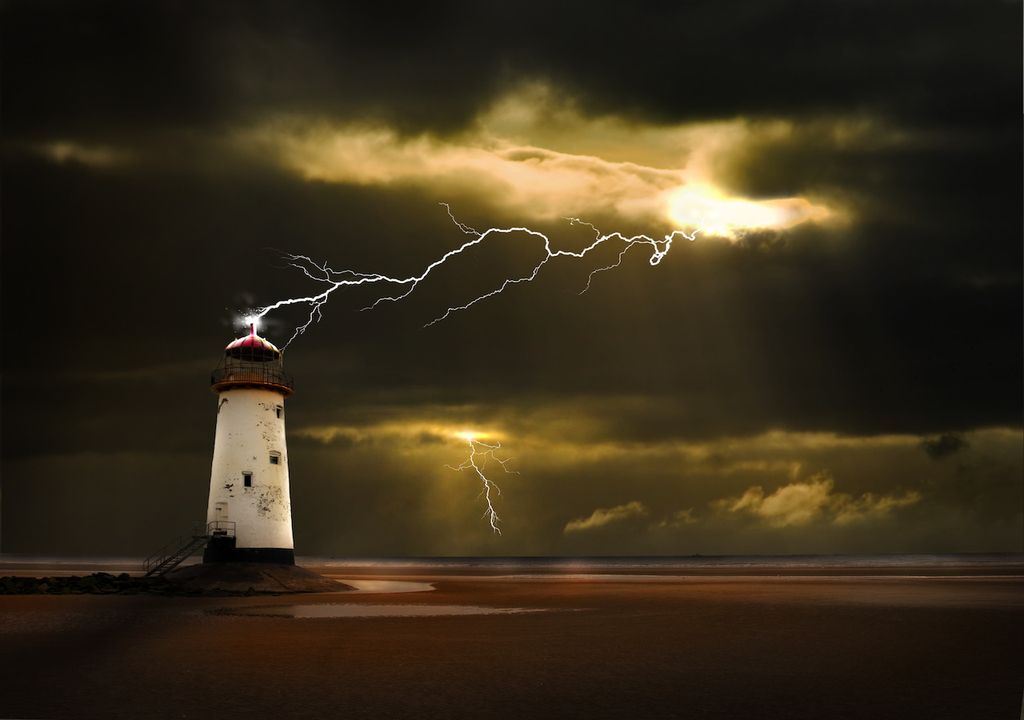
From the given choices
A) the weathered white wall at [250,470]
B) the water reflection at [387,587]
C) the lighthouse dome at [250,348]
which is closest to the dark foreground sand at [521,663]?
the weathered white wall at [250,470]

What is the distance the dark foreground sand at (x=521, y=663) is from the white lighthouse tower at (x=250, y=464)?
8.11 meters

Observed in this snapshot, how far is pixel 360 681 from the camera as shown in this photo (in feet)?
51.8

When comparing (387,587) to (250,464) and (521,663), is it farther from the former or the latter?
(521,663)

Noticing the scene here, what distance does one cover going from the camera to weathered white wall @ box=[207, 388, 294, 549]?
39.7 metres

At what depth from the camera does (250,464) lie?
1575 inches

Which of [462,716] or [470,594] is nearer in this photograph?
[462,716]

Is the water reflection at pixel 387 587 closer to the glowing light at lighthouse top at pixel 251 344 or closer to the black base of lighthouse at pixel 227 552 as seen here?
the black base of lighthouse at pixel 227 552

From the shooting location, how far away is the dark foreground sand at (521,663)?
1366 cm

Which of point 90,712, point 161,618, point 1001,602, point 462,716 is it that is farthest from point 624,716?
point 1001,602

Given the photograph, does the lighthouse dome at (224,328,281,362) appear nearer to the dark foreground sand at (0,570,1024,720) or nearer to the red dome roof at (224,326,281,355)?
the red dome roof at (224,326,281,355)

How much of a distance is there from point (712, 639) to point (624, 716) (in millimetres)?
9809

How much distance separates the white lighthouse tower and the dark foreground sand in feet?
26.6

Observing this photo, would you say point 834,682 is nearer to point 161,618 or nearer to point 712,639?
point 712,639

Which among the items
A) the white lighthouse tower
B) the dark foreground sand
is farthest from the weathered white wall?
the dark foreground sand
